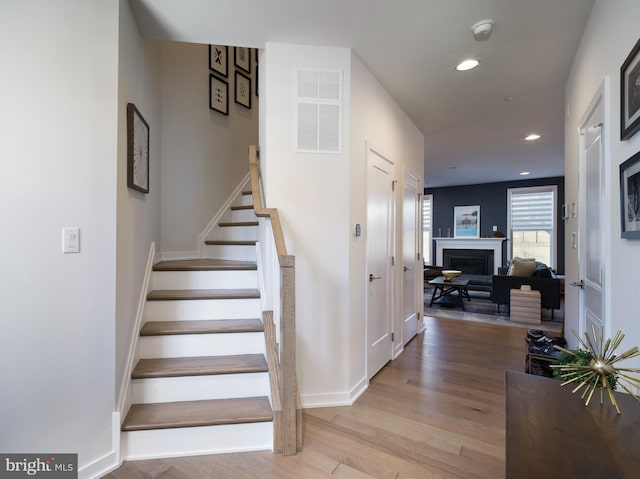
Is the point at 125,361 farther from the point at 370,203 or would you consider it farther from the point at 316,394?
the point at 370,203

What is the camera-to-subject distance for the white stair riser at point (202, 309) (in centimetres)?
243

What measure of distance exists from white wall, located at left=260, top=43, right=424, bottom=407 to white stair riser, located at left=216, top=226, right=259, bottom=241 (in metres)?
1.03

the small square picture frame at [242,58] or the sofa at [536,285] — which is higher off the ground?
the small square picture frame at [242,58]

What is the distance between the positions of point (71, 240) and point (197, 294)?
992 mm

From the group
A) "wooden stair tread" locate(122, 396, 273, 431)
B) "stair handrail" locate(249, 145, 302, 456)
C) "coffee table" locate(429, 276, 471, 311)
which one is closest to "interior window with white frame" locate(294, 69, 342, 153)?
"stair handrail" locate(249, 145, 302, 456)

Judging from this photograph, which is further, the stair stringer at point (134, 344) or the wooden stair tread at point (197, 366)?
the wooden stair tread at point (197, 366)

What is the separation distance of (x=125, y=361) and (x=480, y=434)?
7.49ft

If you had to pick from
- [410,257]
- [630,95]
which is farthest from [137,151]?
[410,257]

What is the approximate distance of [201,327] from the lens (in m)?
2.30

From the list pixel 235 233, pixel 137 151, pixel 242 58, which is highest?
pixel 242 58

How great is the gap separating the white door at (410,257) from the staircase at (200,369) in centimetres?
192

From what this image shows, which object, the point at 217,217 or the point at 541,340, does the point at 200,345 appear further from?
the point at 541,340

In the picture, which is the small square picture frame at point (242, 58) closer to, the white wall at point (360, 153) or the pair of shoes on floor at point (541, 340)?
the white wall at point (360, 153)

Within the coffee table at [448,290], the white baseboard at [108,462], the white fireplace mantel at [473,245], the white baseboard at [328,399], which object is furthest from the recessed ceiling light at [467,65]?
the white fireplace mantel at [473,245]
